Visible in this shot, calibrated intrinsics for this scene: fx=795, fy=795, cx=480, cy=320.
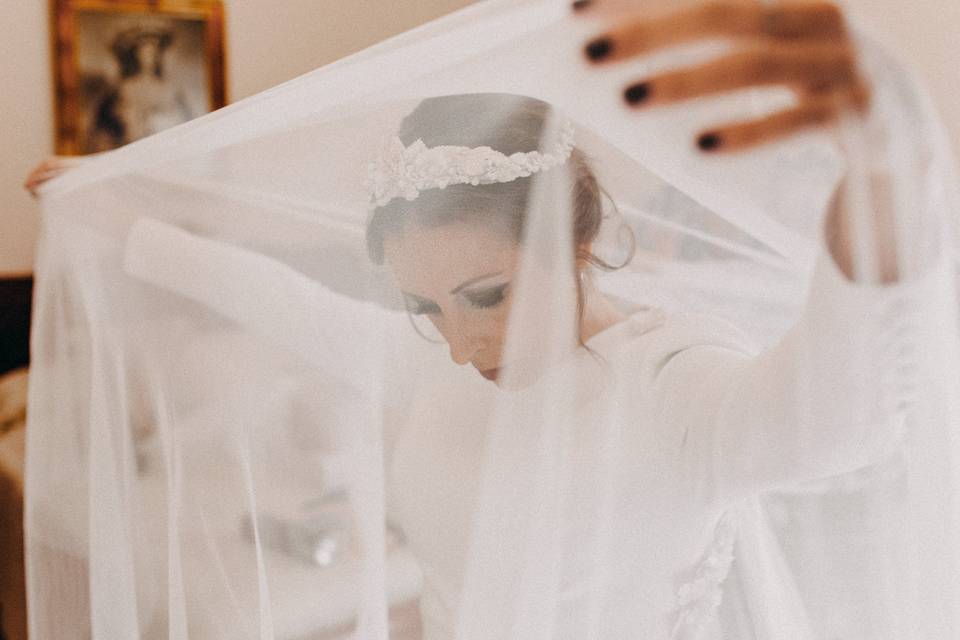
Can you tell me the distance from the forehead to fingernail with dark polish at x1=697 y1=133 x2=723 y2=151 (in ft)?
0.62

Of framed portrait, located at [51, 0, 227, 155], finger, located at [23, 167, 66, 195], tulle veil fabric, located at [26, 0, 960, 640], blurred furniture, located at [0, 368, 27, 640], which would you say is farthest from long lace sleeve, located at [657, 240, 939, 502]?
framed portrait, located at [51, 0, 227, 155]

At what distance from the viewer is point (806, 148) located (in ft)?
1.28

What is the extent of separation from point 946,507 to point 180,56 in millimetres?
2708

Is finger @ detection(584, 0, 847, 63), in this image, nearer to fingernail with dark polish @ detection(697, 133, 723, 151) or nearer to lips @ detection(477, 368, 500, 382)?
fingernail with dark polish @ detection(697, 133, 723, 151)

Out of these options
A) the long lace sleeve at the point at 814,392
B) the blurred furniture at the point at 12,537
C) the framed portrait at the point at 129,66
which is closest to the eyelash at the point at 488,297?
the long lace sleeve at the point at 814,392

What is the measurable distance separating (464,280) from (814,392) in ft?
0.89

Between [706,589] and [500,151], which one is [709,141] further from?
[706,589]

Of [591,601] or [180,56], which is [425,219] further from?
[180,56]

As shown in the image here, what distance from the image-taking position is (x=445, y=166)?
600 millimetres

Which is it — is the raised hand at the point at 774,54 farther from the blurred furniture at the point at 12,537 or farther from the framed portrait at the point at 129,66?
the framed portrait at the point at 129,66

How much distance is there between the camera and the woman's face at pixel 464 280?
593mm

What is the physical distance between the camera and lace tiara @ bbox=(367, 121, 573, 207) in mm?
562

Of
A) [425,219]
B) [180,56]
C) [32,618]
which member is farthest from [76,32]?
[425,219]

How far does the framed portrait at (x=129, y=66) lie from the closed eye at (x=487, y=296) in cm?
233
